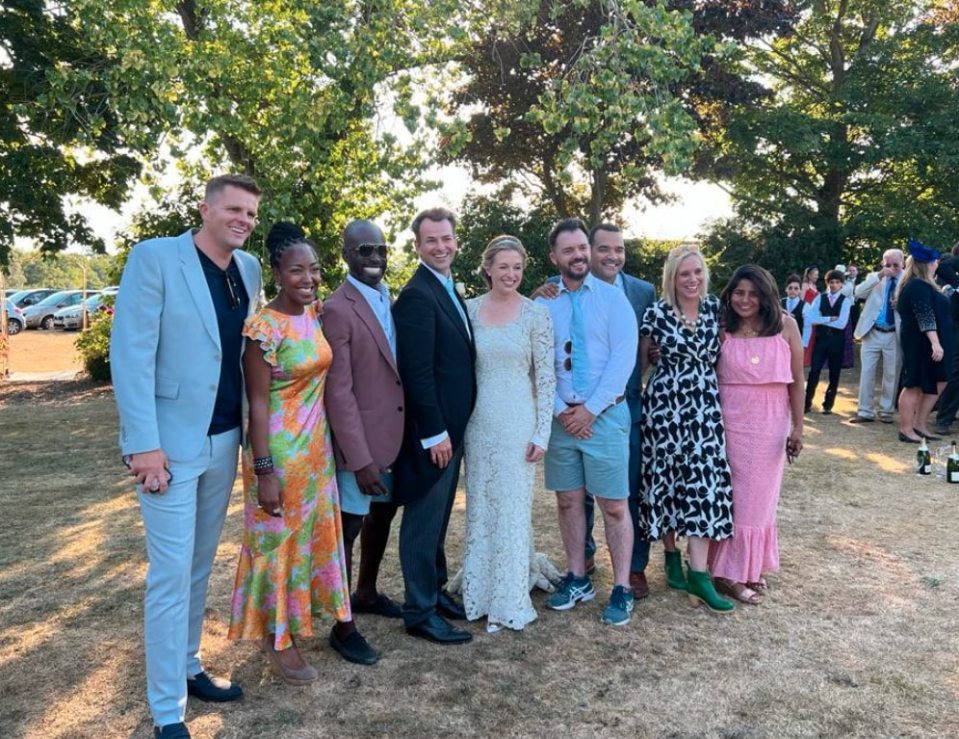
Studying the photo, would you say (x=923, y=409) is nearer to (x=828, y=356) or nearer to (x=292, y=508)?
(x=828, y=356)

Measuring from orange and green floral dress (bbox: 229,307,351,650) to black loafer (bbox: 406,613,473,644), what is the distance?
0.67m

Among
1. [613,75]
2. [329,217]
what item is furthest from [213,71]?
[613,75]

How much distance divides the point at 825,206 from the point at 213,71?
1705 centimetres

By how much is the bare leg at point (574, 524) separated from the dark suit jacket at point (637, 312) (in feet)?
1.91

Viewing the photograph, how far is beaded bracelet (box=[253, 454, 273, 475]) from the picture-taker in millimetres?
3422

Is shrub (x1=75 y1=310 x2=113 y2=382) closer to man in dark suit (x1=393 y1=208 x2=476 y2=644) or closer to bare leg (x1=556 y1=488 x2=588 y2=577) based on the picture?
man in dark suit (x1=393 y1=208 x2=476 y2=644)

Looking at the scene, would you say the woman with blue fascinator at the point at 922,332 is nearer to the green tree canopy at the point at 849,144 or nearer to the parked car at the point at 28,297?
the green tree canopy at the point at 849,144

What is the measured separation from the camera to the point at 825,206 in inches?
804

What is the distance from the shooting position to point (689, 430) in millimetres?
4500

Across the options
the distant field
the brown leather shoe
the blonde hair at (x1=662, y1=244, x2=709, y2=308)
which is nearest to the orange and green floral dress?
the brown leather shoe

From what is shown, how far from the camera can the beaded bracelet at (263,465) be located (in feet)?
11.2

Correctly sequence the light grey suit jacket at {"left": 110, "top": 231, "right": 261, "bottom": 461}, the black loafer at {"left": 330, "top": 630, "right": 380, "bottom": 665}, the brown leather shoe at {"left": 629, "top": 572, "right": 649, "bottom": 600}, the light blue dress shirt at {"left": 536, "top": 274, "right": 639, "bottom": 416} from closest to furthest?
the light grey suit jacket at {"left": 110, "top": 231, "right": 261, "bottom": 461}, the black loafer at {"left": 330, "top": 630, "right": 380, "bottom": 665}, the light blue dress shirt at {"left": 536, "top": 274, "right": 639, "bottom": 416}, the brown leather shoe at {"left": 629, "top": 572, "right": 649, "bottom": 600}

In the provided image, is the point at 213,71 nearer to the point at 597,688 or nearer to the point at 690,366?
the point at 690,366

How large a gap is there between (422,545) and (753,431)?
1999mm
